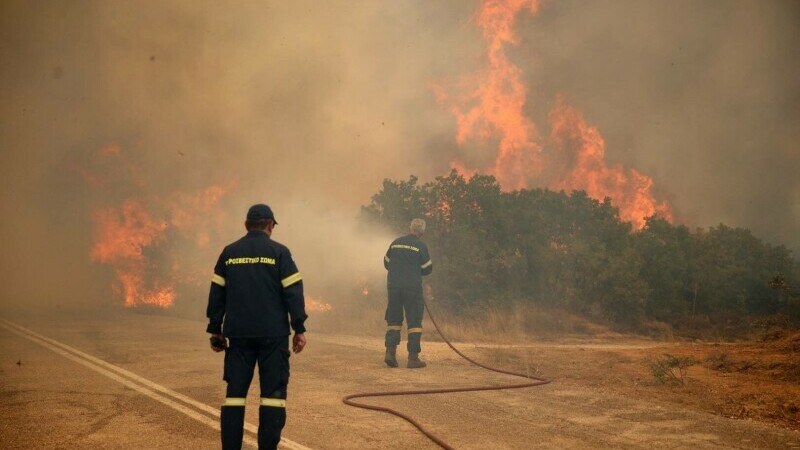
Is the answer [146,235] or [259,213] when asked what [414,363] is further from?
[146,235]

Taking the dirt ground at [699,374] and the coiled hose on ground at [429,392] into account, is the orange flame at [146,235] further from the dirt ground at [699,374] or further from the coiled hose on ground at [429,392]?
the coiled hose on ground at [429,392]

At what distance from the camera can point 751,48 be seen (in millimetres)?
39281

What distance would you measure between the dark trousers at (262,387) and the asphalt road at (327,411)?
Result: 0.62 meters

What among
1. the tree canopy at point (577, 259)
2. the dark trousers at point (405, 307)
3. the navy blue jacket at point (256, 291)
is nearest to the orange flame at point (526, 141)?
the tree canopy at point (577, 259)

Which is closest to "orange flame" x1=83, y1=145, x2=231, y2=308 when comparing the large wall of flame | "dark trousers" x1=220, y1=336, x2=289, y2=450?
the large wall of flame

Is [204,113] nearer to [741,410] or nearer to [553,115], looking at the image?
[553,115]

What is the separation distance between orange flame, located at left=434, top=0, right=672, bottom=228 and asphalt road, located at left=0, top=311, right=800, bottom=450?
2628 cm

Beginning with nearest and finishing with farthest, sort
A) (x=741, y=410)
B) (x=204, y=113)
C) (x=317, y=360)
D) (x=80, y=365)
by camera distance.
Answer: (x=741, y=410)
(x=80, y=365)
(x=317, y=360)
(x=204, y=113)

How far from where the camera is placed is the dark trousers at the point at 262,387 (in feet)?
15.4

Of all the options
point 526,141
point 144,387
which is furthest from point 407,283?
point 526,141

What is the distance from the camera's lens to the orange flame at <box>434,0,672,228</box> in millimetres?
34406

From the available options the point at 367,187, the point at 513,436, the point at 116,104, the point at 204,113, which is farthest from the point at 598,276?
the point at 116,104

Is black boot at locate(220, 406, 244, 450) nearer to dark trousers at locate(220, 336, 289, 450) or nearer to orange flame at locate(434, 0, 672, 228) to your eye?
dark trousers at locate(220, 336, 289, 450)

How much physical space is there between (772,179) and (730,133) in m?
3.87
